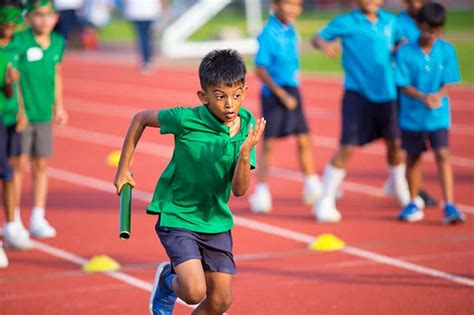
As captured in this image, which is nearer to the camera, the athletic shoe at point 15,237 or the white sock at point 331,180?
the athletic shoe at point 15,237

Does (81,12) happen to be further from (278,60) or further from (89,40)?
(278,60)

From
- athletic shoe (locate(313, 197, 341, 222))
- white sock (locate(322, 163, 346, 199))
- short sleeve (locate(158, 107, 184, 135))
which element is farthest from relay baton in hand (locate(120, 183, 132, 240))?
white sock (locate(322, 163, 346, 199))

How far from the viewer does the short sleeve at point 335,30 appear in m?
9.76

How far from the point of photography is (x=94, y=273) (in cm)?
797

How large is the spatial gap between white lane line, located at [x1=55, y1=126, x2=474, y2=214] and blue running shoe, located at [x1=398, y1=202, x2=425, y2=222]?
0.61 m

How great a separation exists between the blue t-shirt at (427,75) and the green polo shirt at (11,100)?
134 inches

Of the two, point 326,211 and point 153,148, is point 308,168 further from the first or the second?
point 153,148

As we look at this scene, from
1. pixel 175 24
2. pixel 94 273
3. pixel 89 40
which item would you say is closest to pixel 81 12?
pixel 89 40

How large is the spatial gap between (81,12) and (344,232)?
23.9 metres

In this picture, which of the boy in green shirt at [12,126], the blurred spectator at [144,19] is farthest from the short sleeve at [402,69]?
the blurred spectator at [144,19]

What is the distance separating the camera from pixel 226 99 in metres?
5.66

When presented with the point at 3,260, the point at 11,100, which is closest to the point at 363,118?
the point at 11,100

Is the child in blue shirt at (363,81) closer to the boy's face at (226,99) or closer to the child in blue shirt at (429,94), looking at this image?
the child in blue shirt at (429,94)

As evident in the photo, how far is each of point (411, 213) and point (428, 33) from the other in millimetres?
1646
